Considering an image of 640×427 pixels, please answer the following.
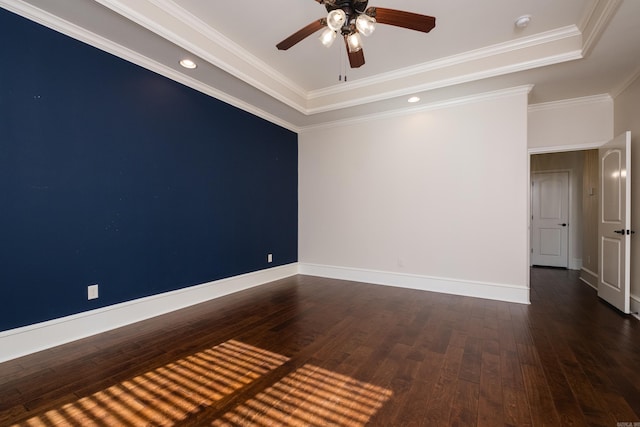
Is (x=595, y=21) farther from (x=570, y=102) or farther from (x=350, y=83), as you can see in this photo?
(x=350, y=83)

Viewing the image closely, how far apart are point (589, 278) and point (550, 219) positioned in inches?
70.5

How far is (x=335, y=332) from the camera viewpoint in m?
2.66

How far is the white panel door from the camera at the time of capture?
19.1 ft

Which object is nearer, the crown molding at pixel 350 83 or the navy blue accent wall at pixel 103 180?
the navy blue accent wall at pixel 103 180

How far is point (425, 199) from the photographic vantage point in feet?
13.7

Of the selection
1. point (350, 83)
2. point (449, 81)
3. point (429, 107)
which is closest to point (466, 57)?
point (449, 81)

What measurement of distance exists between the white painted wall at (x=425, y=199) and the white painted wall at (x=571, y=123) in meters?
0.80

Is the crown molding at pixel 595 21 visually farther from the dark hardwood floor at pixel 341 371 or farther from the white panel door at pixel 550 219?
the white panel door at pixel 550 219

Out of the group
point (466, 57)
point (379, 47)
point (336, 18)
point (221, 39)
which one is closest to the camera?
point (336, 18)

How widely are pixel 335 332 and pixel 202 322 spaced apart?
4.61 feet

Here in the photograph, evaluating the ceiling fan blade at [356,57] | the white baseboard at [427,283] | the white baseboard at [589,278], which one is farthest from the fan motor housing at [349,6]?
the white baseboard at [589,278]

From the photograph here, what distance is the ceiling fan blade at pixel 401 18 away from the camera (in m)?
1.83

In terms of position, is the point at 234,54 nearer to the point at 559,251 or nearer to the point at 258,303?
the point at 258,303

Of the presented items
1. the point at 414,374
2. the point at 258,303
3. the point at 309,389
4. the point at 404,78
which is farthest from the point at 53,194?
the point at 404,78
